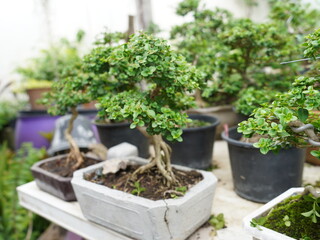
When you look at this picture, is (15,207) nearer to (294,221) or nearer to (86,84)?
(86,84)

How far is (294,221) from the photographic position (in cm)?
82

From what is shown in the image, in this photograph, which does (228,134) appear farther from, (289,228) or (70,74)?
(70,74)

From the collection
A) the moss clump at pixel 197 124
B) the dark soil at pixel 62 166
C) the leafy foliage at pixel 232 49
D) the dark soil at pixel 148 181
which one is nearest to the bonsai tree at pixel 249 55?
the leafy foliage at pixel 232 49

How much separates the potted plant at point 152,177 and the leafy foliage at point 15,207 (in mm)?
1035

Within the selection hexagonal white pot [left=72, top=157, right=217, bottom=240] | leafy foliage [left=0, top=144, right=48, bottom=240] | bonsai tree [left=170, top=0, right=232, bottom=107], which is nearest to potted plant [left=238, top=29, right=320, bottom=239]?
hexagonal white pot [left=72, top=157, right=217, bottom=240]

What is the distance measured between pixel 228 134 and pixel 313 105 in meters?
0.75

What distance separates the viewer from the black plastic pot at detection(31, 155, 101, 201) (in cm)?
134

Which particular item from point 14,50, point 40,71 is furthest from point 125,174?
point 14,50

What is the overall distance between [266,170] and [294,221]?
16.1 inches

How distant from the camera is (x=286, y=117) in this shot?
27.4 inches

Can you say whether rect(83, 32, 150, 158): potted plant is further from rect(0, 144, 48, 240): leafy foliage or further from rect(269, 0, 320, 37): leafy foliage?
rect(269, 0, 320, 37): leafy foliage

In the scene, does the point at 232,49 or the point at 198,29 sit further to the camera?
the point at 198,29

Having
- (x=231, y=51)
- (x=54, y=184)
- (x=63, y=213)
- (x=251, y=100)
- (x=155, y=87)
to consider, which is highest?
(x=231, y=51)

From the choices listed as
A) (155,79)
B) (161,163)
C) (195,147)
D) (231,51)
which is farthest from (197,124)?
(155,79)
